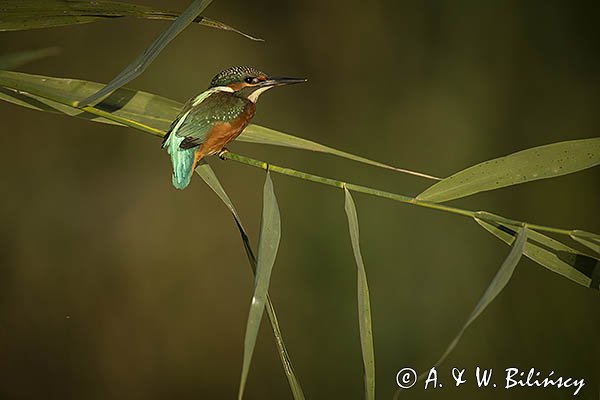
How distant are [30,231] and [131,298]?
0.73 ft

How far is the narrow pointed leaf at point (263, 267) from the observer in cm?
35

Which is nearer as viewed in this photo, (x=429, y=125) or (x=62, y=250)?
(x=62, y=250)

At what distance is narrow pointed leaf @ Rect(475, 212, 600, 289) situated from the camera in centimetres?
44

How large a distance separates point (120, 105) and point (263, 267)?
0.17 m

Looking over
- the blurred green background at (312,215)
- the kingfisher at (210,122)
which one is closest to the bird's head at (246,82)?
the kingfisher at (210,122)

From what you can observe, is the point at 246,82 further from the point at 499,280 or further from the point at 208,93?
the point at 499,280

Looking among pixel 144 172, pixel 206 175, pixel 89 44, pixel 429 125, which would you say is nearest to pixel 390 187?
pixel 429 125

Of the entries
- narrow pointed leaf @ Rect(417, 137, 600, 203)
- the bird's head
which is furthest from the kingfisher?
narrow pointed leaf @ Rect(417, 137, 600, 203)

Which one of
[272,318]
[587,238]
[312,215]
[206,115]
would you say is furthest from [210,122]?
[312,215]

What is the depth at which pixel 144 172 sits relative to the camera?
1286 millimetres

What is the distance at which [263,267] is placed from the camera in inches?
14.7

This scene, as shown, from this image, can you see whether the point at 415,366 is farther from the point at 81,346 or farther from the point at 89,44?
the point at 89,44

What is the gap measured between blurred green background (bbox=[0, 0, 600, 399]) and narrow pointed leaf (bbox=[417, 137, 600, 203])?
87 centimetres

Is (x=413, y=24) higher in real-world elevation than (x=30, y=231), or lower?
higher
